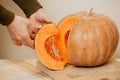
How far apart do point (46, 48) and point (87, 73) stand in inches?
6.0

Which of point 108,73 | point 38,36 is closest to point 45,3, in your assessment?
point 38,36

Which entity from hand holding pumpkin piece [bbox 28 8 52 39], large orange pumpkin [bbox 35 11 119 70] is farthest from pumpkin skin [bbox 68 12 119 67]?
hand holding pumpkin piece [bbox 28 8 52 39]

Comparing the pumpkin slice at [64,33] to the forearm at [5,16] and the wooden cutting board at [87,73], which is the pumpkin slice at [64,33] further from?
the forearm at [5,16]

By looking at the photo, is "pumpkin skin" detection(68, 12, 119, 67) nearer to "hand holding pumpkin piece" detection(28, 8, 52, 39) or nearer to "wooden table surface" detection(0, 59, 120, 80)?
"wooden table surface" detection(0, 59, 120, 80)

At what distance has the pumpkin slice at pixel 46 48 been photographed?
79cm

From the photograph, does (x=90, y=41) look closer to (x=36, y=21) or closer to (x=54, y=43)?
(x=54, y=43)

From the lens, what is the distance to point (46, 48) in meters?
0.81

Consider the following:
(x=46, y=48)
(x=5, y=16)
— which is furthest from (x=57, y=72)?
(x=5, y=16)

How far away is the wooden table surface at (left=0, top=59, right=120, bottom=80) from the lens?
74 centimetres

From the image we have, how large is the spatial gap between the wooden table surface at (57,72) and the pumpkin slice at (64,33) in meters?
0.05

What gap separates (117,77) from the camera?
766mm

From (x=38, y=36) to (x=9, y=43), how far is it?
0.50 metres

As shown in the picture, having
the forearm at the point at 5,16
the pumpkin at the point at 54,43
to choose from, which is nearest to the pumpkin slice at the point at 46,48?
the pumpkin at the point at 54,43

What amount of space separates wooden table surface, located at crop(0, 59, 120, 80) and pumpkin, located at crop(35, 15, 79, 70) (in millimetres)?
29
